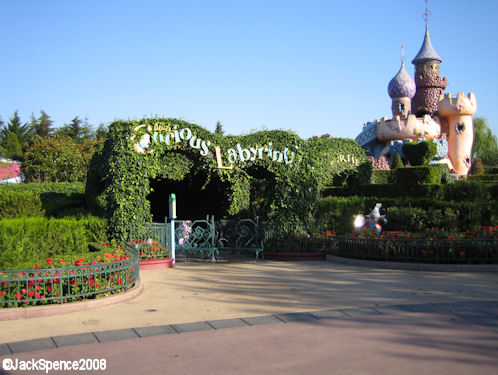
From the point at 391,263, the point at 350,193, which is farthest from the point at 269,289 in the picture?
the point at 350,193

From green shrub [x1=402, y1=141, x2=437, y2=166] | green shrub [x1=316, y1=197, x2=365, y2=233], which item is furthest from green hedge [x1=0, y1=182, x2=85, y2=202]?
green shrub [x1=402, y1=141, x2=437, y2=166]

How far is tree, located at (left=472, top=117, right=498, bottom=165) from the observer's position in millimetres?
58750

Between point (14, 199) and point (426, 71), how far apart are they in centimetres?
4815

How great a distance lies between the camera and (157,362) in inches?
177

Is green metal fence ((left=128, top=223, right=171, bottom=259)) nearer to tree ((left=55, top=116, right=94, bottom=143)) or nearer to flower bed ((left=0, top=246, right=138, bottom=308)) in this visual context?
flower bed ((left=0, top=246, right=138, bottom=308))

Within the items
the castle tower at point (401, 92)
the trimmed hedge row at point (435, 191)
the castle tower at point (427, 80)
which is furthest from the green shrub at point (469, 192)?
the castle tower at point (427, 80)

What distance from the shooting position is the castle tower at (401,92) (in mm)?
50688

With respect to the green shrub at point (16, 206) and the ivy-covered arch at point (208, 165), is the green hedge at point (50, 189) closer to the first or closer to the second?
the green shrub at point (16, 206)

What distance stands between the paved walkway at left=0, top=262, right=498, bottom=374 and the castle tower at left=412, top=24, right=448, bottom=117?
47.1 m

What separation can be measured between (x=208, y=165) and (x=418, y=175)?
522 inches

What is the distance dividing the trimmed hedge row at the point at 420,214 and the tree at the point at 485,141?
49.3 meters

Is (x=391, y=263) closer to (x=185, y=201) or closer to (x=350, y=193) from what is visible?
(x=185, y=201)

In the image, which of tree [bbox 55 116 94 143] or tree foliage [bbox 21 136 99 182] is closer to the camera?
tree foliage [bbox 21 136 99 182]

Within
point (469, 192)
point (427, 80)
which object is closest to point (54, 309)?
point (469, 192)
